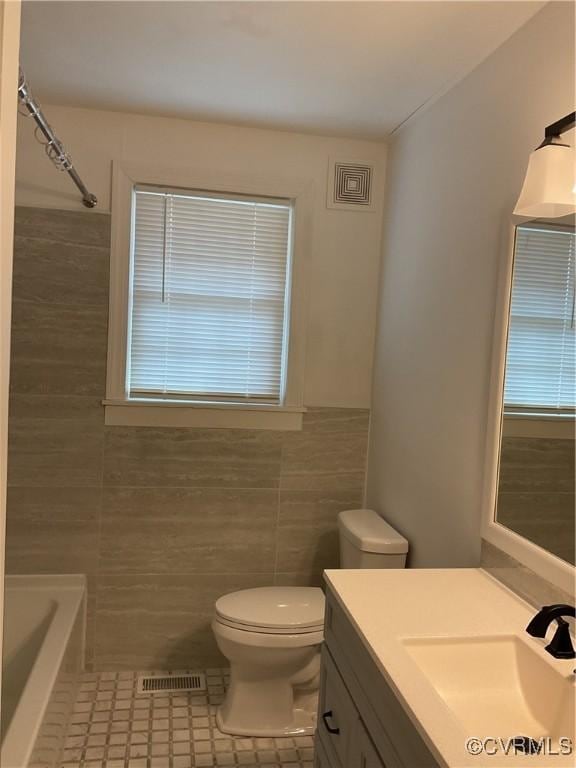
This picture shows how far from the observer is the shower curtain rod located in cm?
161

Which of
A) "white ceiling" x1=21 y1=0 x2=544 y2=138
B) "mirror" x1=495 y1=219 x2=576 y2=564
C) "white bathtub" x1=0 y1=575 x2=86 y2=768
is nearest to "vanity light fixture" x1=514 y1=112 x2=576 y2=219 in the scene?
"mirror" x1=495 y1=219 x2=576 y2=564

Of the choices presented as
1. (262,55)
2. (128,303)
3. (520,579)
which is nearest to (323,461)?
(128,303)

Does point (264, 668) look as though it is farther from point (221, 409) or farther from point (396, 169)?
point (396, 169)

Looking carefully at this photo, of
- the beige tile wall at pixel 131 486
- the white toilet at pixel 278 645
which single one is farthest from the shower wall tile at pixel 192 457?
the white toilet at pixel 278 645

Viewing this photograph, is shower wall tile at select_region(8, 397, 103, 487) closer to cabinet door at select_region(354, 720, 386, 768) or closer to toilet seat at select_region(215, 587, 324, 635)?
toilet seat at select_region(215, 587, 324, 635)

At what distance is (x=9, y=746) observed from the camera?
169 centimetres

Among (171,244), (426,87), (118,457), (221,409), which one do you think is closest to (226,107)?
(171,244)

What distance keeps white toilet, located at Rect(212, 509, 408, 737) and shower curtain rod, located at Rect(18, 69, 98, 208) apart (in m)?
A: 1.74

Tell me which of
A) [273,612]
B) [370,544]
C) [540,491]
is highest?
[540,491]

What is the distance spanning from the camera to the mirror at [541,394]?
153 centimetres

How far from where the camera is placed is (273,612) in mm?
2402

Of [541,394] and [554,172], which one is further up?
[554,172]

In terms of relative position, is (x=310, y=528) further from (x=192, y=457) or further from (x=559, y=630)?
(x=559, y=630)

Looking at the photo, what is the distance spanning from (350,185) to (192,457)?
1.46 metres
